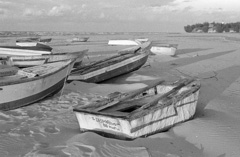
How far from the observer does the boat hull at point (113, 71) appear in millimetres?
10242

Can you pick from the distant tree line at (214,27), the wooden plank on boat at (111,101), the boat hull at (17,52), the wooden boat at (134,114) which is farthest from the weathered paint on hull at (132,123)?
the distant tree line at (214,27)

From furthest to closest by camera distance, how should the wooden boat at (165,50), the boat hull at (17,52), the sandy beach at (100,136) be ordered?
the wooden boat at (165,50)
the boat hull at (17,52)
the sandy beach at (100,136)

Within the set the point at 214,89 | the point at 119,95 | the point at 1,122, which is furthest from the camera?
the point at 214,89

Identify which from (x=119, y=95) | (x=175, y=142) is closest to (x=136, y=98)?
(x=119, y=95)

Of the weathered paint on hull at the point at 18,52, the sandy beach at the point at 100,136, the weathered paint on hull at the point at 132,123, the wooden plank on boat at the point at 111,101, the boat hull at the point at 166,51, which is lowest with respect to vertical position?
the sandy beach at the point at 100,136

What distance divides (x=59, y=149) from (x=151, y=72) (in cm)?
949

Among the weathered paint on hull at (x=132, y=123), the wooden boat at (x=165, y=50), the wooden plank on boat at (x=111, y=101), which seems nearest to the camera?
the weathered paint on hull at (x=132, y=123)

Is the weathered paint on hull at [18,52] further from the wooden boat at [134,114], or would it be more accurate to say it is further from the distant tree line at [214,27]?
the distant tree line at [214,27]

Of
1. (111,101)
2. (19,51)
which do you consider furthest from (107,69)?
(19,51)

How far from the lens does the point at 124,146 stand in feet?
14.8

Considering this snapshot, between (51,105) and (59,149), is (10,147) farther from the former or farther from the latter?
(51,105)

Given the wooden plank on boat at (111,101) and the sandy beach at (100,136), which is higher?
the wooden plank on boat at (111,101)

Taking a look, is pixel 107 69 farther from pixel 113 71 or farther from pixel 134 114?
pixel 134 114

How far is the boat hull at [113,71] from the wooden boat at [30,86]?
1.59 meters
